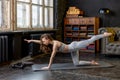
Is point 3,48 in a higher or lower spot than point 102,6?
lower

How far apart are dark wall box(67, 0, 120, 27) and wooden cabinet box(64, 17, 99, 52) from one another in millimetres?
390

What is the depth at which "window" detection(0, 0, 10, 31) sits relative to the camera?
6457 millimetres

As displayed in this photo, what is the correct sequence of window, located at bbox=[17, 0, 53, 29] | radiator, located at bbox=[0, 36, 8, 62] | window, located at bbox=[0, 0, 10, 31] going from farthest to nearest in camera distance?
window, located at bbox=[17, 0, 53, 29], window, located at bbox=[0, 0, 10, 31], radiator, located at bbox=[0, 36, 8, 62]

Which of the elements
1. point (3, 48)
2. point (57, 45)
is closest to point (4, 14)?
point (3, 48)

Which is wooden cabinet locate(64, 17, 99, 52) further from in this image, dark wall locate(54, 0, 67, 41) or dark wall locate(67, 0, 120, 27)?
dark wall locate(67, 0, 120, 27)

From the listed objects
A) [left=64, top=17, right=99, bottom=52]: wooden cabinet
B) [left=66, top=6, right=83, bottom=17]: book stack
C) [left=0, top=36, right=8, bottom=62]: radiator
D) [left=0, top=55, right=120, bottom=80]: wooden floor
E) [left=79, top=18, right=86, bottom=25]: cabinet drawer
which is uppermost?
[left=66, top=6, right=83, bottom=17]: book stack

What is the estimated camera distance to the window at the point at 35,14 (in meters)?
7.27

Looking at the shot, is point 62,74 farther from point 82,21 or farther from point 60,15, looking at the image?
point 60,15

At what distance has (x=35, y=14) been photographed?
26.7 ft

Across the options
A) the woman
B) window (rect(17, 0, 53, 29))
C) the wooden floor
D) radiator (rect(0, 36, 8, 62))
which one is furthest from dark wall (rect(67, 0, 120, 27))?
radiator (rect(0, 36, 8, 62))

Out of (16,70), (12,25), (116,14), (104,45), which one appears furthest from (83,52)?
(16,70)

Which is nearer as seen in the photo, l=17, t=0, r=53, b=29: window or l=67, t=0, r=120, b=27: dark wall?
l=17, t=0, r=53, b=29: window

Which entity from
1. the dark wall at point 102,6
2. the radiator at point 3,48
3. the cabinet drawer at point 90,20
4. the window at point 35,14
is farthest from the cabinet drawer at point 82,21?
the radiator at point 3,48

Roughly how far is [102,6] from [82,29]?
1.23 metres
